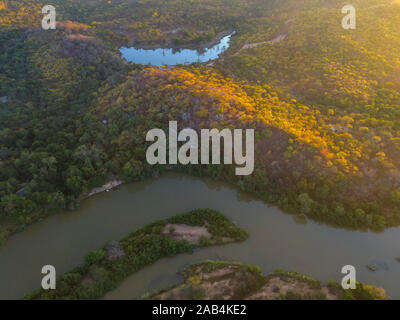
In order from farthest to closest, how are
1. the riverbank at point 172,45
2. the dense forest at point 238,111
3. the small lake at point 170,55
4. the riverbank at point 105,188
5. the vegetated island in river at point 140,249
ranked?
1. the riverbank at point 172,45
2. the small lake at point 170,55
3. the riverbank at point 105,188
4. the dense forest at point 238,111
5. the vegetated island in river at point 140,249

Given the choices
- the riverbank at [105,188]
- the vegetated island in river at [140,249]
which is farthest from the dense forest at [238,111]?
the vegetated island in river at [140,249]

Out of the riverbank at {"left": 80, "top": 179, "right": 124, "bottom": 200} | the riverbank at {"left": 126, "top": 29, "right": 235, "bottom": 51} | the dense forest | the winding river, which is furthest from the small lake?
the winding river

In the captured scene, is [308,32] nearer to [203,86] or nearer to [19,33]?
[203,86]

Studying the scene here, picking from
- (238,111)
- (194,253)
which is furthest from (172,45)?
(194,253)

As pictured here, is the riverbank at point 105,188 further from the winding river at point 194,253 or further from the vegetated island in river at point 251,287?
the vegetated island in river at point 251,287

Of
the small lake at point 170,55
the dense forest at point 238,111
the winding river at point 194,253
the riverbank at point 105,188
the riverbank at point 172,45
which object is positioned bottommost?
the winding river at point 194,253

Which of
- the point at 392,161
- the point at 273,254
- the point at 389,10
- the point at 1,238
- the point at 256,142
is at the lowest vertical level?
the point at 273,254

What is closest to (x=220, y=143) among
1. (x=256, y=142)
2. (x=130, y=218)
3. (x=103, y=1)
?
(x=256, y=142)

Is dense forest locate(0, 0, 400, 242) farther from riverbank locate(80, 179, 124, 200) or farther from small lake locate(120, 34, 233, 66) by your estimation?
small lake locate(120, 34, 233, 66)
